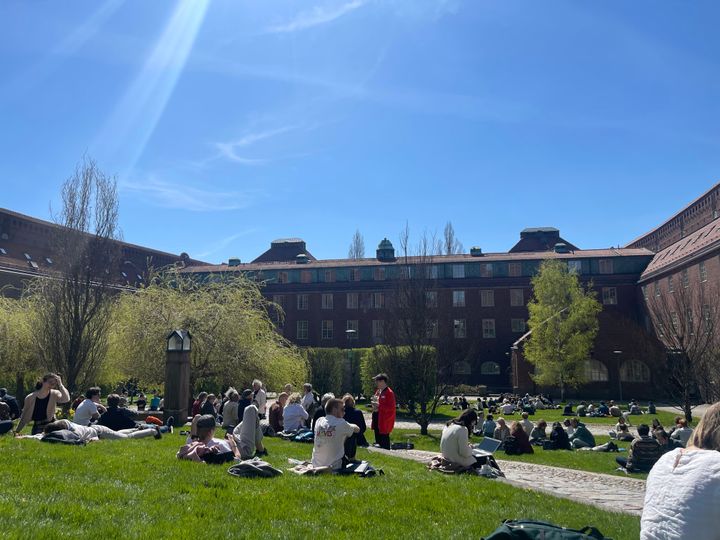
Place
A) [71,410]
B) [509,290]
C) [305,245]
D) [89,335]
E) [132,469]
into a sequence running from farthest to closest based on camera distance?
[305,245]
[509,290]
[89,335]
[71,410]
[132,469]

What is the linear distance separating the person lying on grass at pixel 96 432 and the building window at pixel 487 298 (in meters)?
50.0

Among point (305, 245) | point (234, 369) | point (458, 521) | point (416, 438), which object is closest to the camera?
point (458, 521)

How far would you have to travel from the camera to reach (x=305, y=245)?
8638cm

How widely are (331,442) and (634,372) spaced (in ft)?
130

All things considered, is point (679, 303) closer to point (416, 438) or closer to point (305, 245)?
point (416, 438)

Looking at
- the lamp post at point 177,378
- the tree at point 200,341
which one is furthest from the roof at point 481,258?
the lamp post at point 177,378

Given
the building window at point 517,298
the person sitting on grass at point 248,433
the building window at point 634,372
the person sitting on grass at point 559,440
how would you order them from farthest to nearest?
the building window at point 517,298 → the building window at point 634,372 → the person sitting on grass at point 559,440 → the person sitting on grass at point 248,433

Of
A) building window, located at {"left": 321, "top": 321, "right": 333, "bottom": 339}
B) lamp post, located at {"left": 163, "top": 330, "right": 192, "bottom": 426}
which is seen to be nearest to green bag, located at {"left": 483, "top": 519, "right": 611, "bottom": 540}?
lamp post, located at {"left": 163, "top": 330, "right": 192, "bottom": 426}

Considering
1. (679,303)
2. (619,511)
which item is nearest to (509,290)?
(679,303)

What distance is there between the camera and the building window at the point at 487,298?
5994 cm

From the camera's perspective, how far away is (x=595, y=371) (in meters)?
44.2

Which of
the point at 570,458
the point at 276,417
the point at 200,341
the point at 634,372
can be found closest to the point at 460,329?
the point at 634,372

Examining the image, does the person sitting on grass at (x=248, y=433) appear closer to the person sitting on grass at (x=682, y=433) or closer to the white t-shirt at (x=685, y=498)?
the white t-shirt at (x=685, y=498)

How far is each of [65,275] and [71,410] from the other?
22.1 feet
